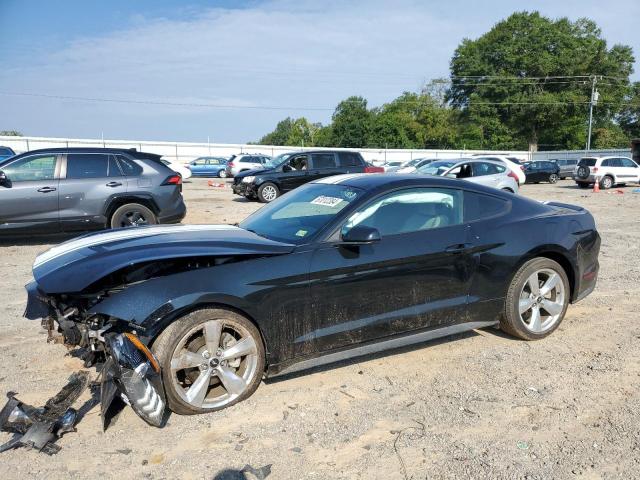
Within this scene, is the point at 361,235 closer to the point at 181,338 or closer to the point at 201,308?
the point at 201,308

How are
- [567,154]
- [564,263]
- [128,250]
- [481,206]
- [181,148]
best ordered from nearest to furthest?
[128,250], [481,206], [564,263], [181,148], [567,154]

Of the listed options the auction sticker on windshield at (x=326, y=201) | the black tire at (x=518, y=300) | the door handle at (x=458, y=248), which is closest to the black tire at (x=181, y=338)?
the auction sticker on windshield at (x=326, y=201)

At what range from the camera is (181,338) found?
3207mm

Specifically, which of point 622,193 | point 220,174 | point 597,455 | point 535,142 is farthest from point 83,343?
point 535,142

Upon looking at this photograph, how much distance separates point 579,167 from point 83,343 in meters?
25.3

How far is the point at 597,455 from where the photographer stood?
293 centimetres

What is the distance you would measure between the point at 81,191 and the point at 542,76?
6221 centimetres

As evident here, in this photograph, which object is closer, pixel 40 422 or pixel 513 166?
pixel 40 422

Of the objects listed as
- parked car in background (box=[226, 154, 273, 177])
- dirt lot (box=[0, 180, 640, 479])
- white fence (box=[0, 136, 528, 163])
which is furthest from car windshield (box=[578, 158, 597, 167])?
white fence (box=[0, 136, 528, 163])

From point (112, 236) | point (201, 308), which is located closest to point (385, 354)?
point (201, 308)

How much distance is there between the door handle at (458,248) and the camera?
4.09 m

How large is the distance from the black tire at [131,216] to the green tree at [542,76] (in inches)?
2328

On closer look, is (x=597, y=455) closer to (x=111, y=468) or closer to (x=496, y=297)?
(x=496, y=297)

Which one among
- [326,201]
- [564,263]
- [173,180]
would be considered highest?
[326,201]
